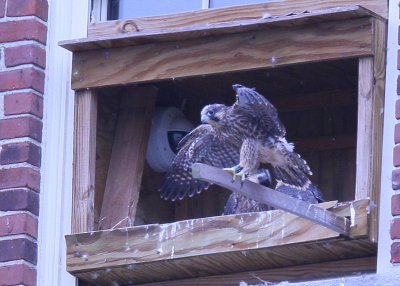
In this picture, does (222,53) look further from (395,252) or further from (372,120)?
(395,252)

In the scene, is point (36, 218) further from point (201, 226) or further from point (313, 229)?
point (313, 229)

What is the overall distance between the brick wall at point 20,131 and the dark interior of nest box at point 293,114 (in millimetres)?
358

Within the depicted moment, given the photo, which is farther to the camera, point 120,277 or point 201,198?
point 201,198

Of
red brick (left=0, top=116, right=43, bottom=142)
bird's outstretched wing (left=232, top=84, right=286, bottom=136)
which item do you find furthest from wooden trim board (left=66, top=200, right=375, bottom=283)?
bird's outstretched wing (left=232, top=84, right=286, bottom=136)

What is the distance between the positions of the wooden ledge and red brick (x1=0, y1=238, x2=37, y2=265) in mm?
690

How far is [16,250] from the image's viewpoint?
4676mm

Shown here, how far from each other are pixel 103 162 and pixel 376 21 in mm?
1138

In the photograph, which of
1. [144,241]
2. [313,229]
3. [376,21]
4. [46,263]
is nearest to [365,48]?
[376,21]

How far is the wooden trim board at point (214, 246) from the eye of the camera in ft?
14.5

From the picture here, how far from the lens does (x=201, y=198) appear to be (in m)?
5.74

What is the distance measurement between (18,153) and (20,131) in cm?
7

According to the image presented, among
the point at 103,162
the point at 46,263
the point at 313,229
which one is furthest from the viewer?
the point at 103,162

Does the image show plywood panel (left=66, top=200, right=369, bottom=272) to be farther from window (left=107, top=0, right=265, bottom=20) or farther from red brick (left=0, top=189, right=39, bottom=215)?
window (left=107, top=0, right=265, bottom=20)

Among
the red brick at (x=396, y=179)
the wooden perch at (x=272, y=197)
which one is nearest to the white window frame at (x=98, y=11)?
the wooden perch at (x=272, y=197)
